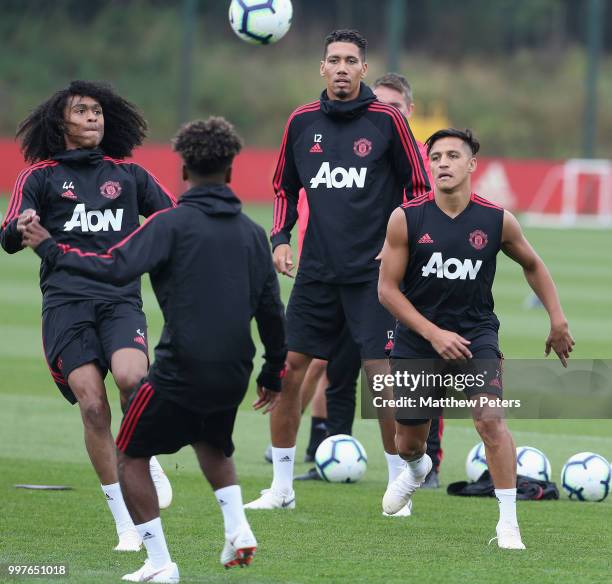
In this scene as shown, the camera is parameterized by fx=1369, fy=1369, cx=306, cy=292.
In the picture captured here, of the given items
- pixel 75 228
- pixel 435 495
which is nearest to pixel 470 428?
pixel 435 495

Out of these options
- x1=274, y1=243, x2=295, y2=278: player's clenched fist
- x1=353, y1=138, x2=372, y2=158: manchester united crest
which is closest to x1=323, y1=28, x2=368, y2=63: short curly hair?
x1=353, y1=138, x2=372, y2=158: manchester united crest

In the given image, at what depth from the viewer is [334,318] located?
7.91 meters

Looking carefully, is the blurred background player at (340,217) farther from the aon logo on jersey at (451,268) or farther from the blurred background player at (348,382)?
the aon logo on jersey at (451,268)

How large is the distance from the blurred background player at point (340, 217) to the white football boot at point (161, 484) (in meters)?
0.51

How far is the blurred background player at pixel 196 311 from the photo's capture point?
17.9 feet

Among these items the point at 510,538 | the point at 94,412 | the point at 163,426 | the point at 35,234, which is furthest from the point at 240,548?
the point at 510,538

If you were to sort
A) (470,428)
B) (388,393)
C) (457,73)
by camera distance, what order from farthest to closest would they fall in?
(457,73)
(470,428)
(388,393)

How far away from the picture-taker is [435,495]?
8305 mm

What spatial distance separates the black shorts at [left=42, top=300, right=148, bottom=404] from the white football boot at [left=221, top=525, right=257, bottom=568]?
142 centimetres

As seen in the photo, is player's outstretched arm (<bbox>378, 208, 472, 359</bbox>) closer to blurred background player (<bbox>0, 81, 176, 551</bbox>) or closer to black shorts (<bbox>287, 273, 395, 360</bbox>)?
black shorts (<bbox>287, 273, 395, 360</bbox>)


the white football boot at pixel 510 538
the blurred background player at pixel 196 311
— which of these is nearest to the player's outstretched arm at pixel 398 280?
the white football boot at pixel 510 538

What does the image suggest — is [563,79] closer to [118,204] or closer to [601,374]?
[601,374]

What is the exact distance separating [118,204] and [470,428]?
487cm

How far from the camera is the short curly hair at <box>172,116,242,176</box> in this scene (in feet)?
18.1
